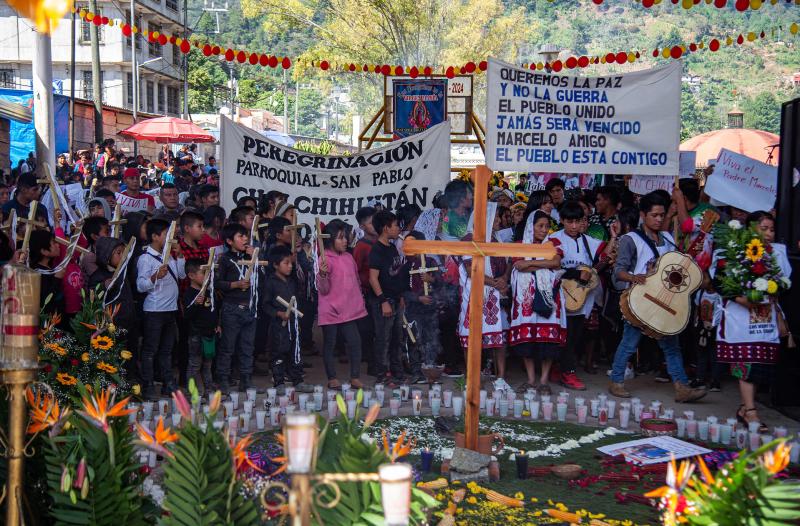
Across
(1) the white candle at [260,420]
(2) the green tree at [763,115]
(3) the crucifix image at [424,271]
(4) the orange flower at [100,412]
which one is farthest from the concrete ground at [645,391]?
(2) the green tree at [763,115]

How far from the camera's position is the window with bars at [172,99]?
59.3 meters

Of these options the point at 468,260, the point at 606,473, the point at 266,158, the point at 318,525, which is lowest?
the point at 606,473

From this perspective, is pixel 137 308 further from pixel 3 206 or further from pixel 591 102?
pixel 591 102

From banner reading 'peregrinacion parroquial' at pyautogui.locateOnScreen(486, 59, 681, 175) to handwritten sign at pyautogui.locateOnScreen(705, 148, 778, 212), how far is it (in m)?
1.30

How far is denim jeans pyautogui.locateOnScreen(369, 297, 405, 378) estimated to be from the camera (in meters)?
9.50

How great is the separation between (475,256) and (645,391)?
3.81 metres

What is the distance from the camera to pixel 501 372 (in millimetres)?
9383

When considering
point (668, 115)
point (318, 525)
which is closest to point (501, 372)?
point (668, 115)

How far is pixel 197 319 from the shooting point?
8484 millimetres

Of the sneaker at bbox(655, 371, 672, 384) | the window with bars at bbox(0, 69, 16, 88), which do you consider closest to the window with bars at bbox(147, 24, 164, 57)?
the window with bars at bbox(0, 69, 16, 88)

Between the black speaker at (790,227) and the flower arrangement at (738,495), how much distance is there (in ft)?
19.1

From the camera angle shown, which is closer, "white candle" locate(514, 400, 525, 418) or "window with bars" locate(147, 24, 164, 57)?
"white candle" locate(514, 400, 525, 418)

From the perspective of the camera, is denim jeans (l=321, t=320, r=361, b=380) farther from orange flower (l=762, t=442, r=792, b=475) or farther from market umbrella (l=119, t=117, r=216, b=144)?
market umbrella (l=119, t=117, r=216, b=144)

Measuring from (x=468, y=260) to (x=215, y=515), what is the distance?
6364 millimetres
